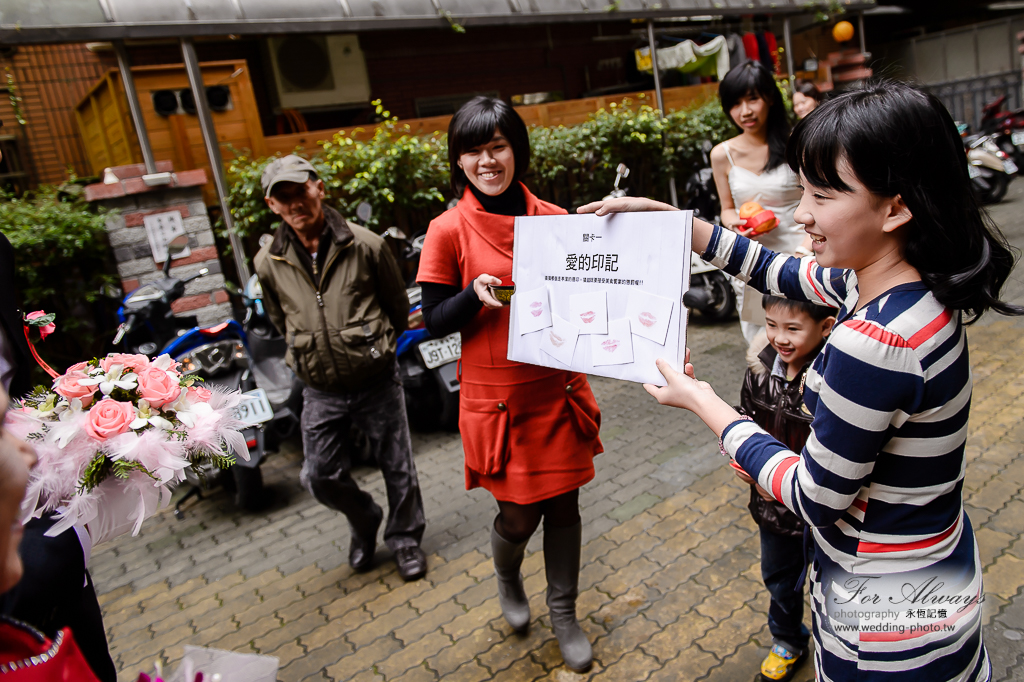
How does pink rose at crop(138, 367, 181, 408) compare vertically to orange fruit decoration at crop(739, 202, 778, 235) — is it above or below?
above

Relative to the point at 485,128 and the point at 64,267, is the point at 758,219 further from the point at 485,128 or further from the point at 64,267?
the point at 64,267

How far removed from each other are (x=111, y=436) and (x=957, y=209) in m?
1.74

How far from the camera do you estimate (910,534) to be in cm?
128

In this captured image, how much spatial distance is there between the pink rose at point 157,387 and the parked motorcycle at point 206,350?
2569mm

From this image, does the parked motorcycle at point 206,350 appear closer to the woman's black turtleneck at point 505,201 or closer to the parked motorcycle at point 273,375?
the parked motorcycle at point 273,375

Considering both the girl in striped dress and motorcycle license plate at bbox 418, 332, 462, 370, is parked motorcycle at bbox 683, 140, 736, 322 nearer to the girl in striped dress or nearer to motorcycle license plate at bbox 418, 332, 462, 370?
motorcycle license plate at bbox 418, 332, 462, 370

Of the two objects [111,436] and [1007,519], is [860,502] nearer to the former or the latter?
[111,436]

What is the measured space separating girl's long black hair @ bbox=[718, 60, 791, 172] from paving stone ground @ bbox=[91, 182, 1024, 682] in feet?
5.99

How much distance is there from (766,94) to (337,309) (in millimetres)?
2516

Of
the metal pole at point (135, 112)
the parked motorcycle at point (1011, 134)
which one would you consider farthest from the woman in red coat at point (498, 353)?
the parked motorcycle at point (1011, 134)

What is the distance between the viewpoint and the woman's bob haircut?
7.39 feet

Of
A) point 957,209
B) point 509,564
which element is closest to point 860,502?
point 957,209

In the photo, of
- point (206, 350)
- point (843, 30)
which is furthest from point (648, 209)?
point (843, 30)

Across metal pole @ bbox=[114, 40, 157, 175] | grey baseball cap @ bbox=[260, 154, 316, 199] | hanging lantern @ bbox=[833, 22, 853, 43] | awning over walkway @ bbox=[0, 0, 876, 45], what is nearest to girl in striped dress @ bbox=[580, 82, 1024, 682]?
grey baseball cap @ bbox=[260, 154, 316, 199]
